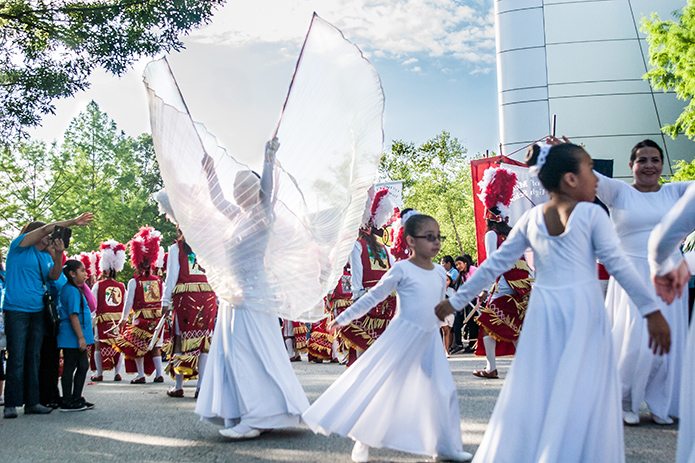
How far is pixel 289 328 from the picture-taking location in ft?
41.1

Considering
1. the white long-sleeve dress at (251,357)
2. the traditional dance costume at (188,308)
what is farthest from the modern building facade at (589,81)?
the white long-sleeve dress at (251,357)

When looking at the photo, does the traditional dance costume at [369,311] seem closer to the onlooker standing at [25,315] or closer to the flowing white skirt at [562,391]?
the onlooker standing at [25,315]

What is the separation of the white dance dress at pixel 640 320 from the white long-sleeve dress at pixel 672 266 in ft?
5.92

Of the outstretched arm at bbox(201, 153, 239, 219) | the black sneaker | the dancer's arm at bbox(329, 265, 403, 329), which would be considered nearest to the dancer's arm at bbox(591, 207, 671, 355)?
the dancer's arm at bbox(329, 265, 403, 329)

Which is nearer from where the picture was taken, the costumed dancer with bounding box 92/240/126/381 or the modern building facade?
the costumed dancer with bounding box 92/240/126/381

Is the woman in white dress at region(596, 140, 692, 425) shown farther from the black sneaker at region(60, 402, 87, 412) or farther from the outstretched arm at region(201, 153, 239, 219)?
the black sneaker at region(60, 402, 87, 412)

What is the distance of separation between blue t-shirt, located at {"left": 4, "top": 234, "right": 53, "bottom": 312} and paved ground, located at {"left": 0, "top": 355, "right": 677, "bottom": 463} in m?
1.09

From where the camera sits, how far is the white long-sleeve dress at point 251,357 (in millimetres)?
4875

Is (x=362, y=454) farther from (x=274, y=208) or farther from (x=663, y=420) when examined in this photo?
(x=663, y=420)

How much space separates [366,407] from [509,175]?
4.69m

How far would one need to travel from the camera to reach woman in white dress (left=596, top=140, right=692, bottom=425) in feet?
15.8

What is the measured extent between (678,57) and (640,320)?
1490 cm

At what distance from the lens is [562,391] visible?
10.0ft

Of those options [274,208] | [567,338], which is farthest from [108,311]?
[567,338]
